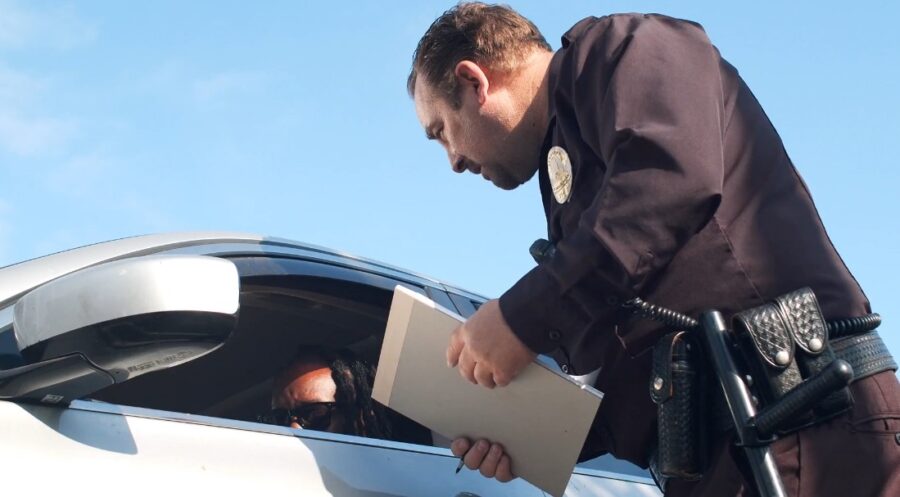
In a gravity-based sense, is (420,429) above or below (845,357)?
below

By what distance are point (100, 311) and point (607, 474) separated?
1.32 meters

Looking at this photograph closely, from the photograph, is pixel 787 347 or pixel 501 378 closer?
pixel 787 347

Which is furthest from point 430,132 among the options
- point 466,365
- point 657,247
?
point 657,247

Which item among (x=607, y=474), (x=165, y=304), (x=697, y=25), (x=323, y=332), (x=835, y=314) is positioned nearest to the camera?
(x=165, y=304)

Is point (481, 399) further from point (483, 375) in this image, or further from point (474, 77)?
point (474, 77)

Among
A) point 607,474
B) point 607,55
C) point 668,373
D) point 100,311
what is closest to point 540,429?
point 668,373

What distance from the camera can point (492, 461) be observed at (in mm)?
2172

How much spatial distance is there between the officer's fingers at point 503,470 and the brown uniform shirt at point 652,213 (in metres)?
0.20

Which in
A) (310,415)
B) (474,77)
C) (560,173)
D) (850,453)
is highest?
(474,77)

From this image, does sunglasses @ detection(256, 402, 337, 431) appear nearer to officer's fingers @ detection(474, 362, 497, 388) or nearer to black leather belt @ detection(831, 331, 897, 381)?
officer's fingers @ detection(474, 362, 497, 388)

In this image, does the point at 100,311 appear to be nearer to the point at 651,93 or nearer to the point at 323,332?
the point at 651,93

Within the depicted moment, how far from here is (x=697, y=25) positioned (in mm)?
2053

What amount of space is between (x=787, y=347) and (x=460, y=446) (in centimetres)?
68

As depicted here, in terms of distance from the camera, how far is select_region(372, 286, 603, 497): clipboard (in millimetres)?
2004
